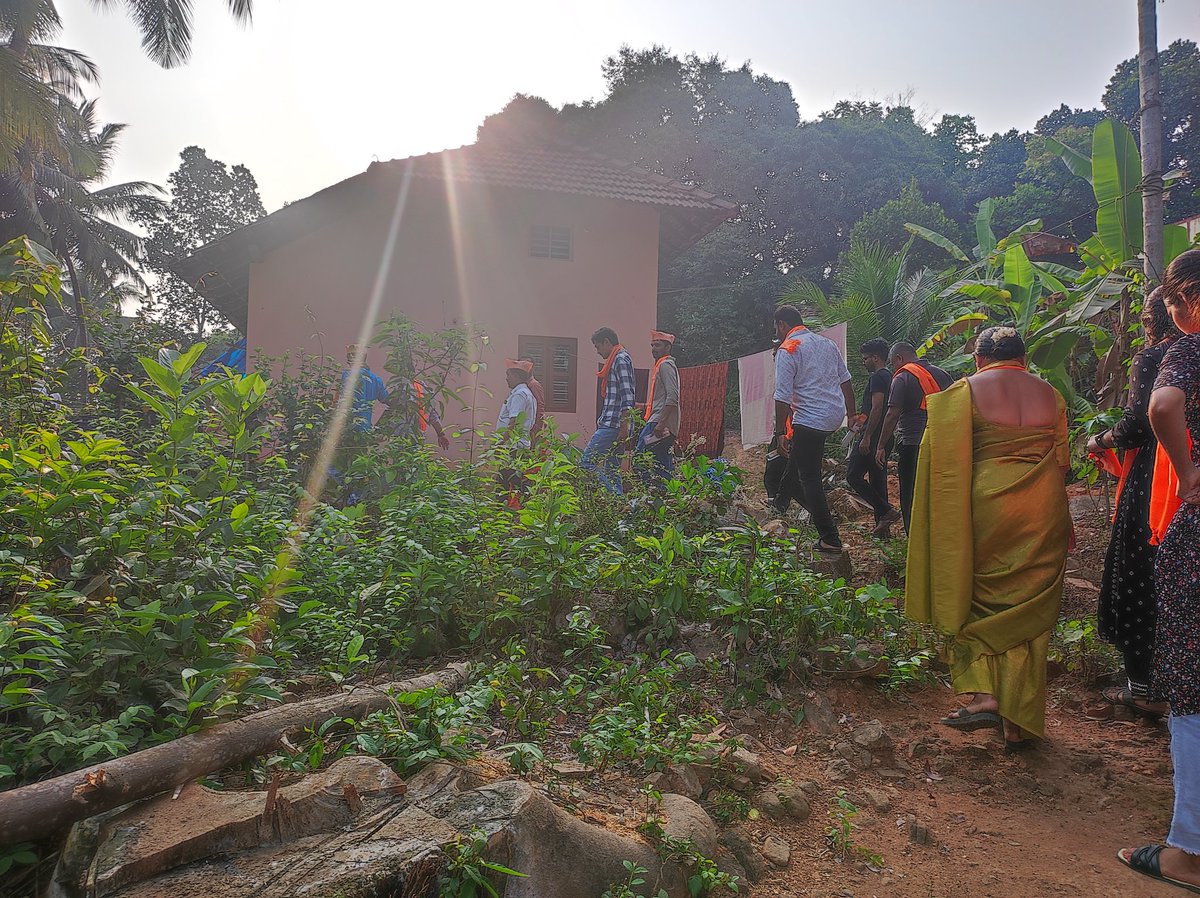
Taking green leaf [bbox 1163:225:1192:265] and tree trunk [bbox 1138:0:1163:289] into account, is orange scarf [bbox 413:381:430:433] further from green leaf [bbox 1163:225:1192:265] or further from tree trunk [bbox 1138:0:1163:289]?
green leaf [bbox 1163:225:1192:265]

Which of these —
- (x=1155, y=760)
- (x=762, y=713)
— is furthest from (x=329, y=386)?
(x=1155, y=760)

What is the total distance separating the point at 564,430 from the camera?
12.6 metres

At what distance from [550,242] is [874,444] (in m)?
7.94

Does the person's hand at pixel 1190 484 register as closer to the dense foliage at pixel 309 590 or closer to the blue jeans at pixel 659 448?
the dense foliage at pixel 309 590

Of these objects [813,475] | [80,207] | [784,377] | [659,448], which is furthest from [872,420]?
[80,207]

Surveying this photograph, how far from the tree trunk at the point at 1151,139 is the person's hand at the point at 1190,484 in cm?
339

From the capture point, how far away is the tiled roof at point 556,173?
1198cm

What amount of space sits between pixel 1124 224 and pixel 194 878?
8.20 metres

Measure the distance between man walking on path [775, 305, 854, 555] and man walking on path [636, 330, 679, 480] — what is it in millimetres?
1404

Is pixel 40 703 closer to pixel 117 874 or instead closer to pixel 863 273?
pixel 117 874

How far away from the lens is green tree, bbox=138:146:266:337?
1155 inches

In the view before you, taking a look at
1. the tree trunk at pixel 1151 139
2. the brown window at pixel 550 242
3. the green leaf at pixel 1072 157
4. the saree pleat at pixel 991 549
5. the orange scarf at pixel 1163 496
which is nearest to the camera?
the orange scarf at pixel 1163 496

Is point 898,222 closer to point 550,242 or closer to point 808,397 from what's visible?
point 550,242

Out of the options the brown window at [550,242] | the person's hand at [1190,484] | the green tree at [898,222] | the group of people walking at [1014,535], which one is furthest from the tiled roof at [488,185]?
the person's hand at [1190,484]
